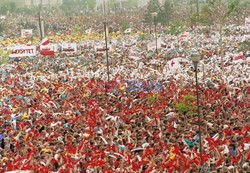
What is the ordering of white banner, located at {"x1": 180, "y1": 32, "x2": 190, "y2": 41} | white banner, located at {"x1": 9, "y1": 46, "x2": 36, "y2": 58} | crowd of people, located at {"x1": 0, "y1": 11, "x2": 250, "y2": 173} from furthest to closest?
white banner, located at {"x1": 180, "y1": 32, "x2": 190, "y2": 41}
white banner, located at {"x1": 9, "y1": 46, "x2": 36, "y2": 58}
crowd of people, located at {"x1": 0, "y1": 11, "x2": 250, "y2": 173}

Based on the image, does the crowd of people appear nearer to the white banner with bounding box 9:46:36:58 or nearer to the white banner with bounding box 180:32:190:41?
the white banner with bounding box 9:46:36:58

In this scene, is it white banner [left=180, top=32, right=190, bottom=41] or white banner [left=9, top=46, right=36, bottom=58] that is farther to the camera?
white banner [left=180, top=32, right=190, bottom=41]

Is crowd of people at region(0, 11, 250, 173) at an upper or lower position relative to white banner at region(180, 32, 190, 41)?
lower

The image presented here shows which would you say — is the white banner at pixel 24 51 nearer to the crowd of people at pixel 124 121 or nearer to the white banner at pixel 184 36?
the crowd of people at pixel 124 121

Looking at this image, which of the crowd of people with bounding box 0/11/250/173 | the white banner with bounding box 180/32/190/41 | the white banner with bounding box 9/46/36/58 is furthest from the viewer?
the white banner with bounding box 180/32/190/41

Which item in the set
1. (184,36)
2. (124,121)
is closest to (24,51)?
(184,36)

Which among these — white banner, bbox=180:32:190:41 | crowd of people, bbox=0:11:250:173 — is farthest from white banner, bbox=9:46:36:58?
white banner, bbox=180:32:190:41

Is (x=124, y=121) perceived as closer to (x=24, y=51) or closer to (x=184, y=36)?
(x=24, y=51)

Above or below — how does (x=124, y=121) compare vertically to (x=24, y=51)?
below
